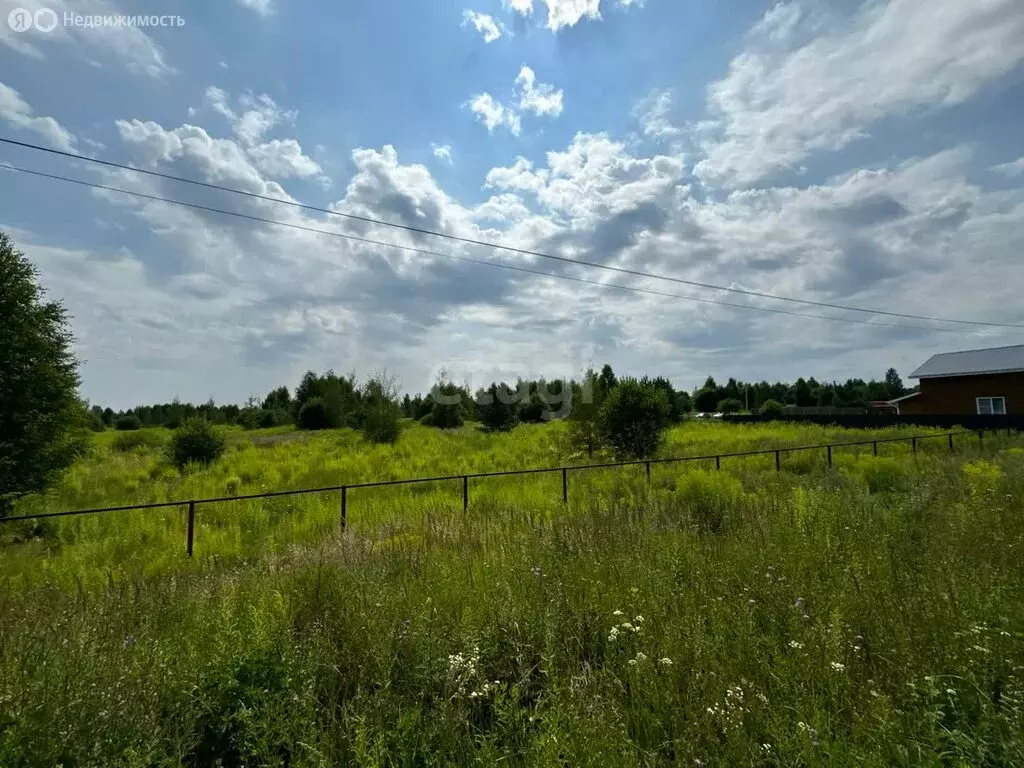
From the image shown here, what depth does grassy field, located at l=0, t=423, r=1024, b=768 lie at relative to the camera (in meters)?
2.48

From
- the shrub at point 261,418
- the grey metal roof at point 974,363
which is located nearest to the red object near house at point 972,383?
the grey metal roof at point 974,363

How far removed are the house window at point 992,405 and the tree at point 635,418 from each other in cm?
2774

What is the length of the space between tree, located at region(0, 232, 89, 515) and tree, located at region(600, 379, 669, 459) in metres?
18.7

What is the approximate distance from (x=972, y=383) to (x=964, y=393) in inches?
32.9

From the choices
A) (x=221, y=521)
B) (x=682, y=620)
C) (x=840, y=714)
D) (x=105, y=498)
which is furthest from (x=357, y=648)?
(x=105, y=498)

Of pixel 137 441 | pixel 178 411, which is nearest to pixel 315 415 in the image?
pixel 178 411

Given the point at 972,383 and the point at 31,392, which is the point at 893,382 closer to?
the point at 972,383

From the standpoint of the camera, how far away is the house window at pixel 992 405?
33188mm

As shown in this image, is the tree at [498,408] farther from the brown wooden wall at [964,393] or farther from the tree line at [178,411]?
the brown wooden wall at [964,393]

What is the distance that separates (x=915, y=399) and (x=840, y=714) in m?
47.3

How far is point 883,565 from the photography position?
14.9ft

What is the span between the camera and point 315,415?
5312 cm

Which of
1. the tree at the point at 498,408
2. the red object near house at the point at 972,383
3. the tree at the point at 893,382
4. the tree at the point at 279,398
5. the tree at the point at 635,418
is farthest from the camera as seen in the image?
the tree at the point at 893,382

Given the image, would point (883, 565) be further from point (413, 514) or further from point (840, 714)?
point (413, 514)
